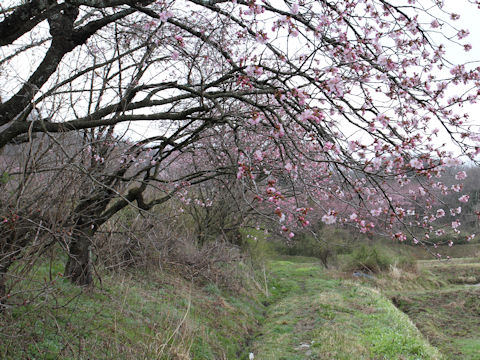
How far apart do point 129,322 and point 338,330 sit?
419 cm

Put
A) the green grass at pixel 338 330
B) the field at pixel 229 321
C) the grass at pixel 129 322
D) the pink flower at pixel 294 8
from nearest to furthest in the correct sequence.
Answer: the pink flower at pixel 294 8 < the grass at pixel 129 322 < the field at pixel 229 321 < the green grass at pixel 338 330

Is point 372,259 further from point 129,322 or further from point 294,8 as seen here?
point 294,8

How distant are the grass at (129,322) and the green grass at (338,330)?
670 mm

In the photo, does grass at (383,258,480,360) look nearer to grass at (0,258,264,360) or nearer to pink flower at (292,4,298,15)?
grass at (0,258,264,360)

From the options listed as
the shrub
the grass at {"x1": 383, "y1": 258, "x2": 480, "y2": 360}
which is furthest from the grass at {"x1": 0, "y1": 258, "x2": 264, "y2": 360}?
the shrub

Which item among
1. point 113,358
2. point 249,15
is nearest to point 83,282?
point 113,358

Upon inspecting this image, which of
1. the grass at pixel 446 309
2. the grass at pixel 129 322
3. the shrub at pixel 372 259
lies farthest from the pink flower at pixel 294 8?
the shrub at pixel 372 259

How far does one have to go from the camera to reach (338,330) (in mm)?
7547

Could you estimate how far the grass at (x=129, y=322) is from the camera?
393 cm

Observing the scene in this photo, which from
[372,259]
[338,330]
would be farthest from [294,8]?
[372,259]

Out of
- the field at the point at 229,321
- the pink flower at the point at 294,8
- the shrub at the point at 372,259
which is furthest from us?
the shrub at the point at 372,259

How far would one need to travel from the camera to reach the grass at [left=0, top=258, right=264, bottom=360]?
12.9 feet

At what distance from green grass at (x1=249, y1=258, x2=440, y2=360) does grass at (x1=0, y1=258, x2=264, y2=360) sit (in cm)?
67

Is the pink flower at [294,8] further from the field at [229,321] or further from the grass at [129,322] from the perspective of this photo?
the grass at [129,322]
